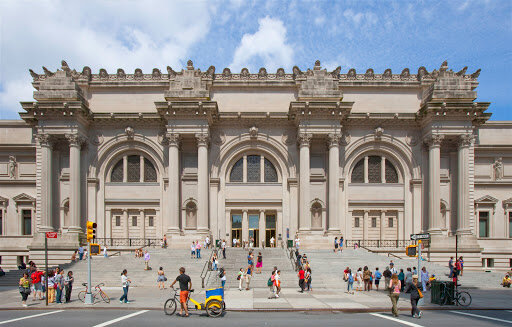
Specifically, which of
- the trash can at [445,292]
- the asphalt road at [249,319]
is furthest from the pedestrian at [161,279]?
the trash can at [445,292]

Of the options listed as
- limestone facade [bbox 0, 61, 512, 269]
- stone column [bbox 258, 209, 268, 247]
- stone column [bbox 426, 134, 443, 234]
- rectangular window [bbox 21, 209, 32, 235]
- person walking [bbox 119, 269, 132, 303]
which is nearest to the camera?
person walking [bbox 119, 269, 132, 303]

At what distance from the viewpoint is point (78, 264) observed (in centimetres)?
3322

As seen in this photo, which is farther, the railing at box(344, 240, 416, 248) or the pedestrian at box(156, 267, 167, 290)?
the railing at box(344, 240, 416, 248)

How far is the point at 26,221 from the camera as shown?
145ft

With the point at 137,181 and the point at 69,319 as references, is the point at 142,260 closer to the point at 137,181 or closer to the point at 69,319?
the point at 137,181

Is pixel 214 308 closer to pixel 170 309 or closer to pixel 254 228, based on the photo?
pixel 170 309

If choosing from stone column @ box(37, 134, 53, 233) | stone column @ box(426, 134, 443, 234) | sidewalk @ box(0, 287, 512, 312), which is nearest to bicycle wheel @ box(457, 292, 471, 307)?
sidewalk @ box(0, 287, 512, 312)

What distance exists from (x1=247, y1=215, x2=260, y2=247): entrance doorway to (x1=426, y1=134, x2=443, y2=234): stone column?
49.4ft

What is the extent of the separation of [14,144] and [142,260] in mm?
19505

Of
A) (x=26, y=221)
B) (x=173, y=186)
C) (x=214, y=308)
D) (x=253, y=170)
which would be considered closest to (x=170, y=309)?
(x=214, y=308)

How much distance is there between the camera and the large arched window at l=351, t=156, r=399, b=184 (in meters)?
43.5

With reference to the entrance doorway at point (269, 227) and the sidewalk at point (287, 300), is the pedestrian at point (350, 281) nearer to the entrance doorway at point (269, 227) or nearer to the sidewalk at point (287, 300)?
the sidewalk at point (287, 300)

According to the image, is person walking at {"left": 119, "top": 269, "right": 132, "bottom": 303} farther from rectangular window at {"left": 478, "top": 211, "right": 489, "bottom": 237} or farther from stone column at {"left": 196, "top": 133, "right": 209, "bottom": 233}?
rectangular window at {"left": 478, "top": 211, "right": 489, "bottom": 237}

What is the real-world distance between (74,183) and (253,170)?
15.7m
